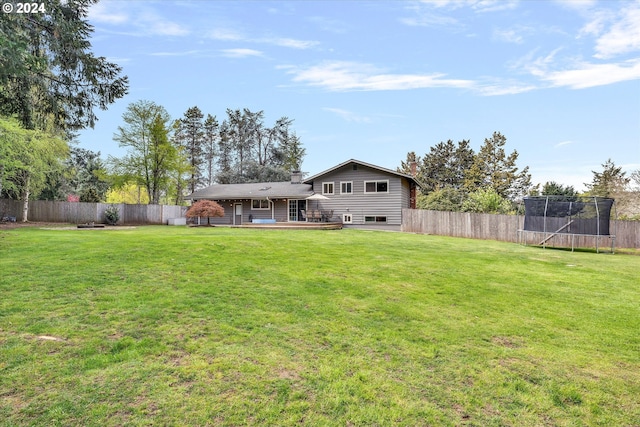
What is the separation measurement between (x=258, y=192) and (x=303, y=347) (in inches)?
964

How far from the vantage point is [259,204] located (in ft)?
90.6

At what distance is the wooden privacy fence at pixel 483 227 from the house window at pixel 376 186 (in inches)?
88.4

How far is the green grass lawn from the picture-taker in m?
2.77

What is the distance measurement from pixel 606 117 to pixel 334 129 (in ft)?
72.2

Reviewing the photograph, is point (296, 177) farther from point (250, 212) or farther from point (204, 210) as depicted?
point (204, 210)

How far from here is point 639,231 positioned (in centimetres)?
1592

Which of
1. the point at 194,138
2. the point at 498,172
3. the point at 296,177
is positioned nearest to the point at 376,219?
the point at 296,177

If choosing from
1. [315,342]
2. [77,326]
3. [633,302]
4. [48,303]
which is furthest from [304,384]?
[633,302]

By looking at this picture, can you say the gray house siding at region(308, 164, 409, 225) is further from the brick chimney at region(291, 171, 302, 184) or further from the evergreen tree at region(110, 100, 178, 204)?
the evergreen tree at region(110, 100, 178, 204)

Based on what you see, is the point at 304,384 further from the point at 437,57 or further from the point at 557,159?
the point at 557,159

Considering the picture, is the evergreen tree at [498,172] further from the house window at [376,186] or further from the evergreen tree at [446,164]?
the house window at [376,186]

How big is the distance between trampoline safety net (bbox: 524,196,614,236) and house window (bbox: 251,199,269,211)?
1849cm

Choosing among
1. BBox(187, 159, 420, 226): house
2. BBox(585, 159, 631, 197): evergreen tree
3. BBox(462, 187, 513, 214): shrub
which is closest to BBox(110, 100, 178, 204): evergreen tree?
BBox(187, 159, 420, 226): house

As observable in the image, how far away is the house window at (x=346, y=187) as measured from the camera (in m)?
24.7
